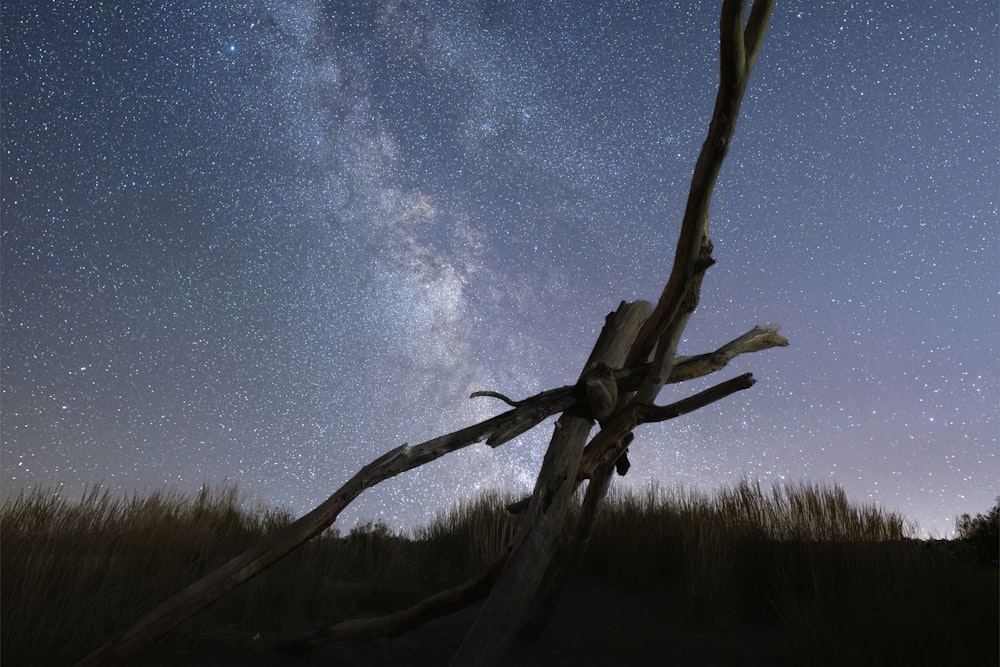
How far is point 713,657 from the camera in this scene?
4.20m

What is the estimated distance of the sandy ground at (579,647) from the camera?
404cm

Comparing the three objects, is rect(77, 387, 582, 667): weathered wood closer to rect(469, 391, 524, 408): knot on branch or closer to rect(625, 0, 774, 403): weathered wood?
rect(469, 391, 524, 408): knot on branch

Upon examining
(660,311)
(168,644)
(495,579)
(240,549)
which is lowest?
(168,644)

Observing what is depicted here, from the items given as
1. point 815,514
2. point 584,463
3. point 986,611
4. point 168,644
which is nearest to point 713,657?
point 584,463

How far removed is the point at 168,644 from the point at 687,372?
381cm

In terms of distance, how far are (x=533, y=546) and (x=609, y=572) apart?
11.9ft

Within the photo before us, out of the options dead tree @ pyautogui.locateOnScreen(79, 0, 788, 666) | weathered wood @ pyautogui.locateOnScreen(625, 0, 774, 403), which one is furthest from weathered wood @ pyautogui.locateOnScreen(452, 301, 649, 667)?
weathered wood @ pyautogui.locateOnScreen(625, 0, 774, 403)

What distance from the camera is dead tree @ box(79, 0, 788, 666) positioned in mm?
2893

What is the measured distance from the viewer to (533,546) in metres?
3.15

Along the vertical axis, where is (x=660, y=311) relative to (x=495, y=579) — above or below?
above

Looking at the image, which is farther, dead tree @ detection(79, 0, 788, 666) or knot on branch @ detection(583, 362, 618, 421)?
knot on branch @ detection(583, 362, 618, 421)

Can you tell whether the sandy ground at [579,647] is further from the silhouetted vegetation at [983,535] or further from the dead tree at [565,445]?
the silhouetted vegetation at [983,535]

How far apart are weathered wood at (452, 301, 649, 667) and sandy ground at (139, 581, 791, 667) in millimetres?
1347

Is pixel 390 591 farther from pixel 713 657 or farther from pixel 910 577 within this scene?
pixel 910 577
